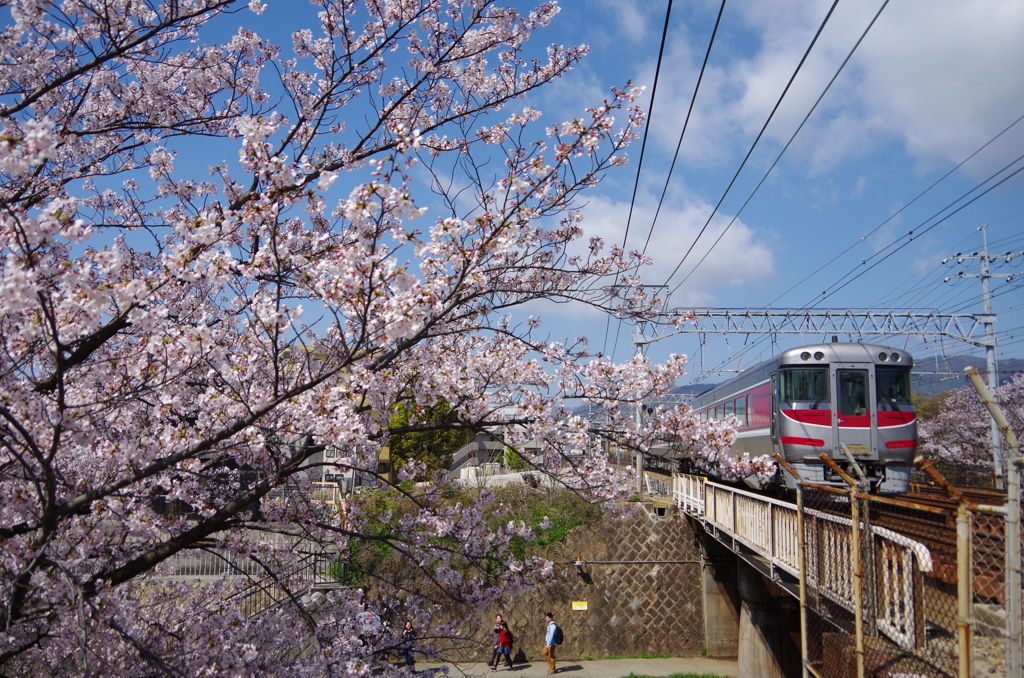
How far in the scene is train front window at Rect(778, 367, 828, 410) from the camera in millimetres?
13734

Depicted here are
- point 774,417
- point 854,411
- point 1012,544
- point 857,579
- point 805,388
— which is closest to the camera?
point 1012,544

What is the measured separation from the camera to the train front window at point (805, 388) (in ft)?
45.1

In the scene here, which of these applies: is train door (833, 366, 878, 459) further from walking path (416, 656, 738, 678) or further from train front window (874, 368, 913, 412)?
walking path (416, 656, 738, 678)

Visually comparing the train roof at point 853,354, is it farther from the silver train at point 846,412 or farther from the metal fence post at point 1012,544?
the metal fence post at point 1012,544

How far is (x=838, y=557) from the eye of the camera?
6336mm

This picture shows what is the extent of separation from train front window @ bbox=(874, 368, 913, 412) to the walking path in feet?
27.6

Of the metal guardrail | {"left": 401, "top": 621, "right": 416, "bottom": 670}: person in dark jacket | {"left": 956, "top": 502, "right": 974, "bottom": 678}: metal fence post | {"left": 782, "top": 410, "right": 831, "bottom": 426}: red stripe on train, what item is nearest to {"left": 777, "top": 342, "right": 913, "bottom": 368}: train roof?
{"left": 782, "top": 410, "right": 831, "bottom": 426}: red stripe on train

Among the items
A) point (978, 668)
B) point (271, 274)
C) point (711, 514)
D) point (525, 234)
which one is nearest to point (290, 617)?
point (271, 274)

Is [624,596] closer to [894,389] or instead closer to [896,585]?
[894,389]

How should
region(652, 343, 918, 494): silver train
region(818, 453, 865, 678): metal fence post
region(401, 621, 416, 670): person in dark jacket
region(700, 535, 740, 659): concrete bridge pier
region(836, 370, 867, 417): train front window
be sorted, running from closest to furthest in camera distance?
region(818, 453, 865, 678): metal fence post → region(401, 621, 416, 670): person in dark jacket → region(652, 343, 918, 494): silver train → region(836, 370, 867, 417): train front window → region(700, 535, 740, 659): concrete bridge pier

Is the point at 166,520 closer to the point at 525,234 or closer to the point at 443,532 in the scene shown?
the point at 443,532

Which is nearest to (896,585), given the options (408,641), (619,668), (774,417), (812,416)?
(408,641)

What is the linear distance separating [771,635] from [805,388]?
607 centimetres

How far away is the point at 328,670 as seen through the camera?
504 centimetres
